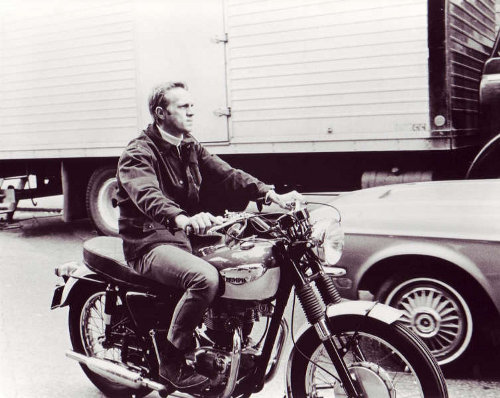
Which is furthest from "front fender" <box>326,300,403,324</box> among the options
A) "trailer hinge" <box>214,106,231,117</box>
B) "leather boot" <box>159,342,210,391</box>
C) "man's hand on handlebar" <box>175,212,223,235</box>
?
"trailer hinge" <box>214,106,231,117</box>

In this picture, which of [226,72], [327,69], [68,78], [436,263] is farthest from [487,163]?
[68,78]

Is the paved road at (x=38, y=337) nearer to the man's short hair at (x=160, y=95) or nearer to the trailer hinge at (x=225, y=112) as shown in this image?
the man's short hair at (x=160, y=95)

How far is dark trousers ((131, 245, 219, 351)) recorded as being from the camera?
3.12 m

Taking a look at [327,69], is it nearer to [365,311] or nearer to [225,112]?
[225,112]

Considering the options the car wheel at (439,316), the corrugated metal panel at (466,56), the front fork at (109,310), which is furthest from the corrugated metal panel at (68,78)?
the car wheel at (439,316)

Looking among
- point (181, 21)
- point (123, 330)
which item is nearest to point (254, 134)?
point (181, 21)

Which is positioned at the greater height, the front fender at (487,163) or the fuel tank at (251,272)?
the front fender at (487,163)

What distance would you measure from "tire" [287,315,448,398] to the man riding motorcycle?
18.9 inches

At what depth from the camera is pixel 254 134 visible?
26.2 ft

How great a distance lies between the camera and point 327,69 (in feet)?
24.2

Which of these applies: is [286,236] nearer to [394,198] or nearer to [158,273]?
[158,273]

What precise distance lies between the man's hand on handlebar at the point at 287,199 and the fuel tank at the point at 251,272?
245 millimetres

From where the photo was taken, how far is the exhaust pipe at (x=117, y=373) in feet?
11.3

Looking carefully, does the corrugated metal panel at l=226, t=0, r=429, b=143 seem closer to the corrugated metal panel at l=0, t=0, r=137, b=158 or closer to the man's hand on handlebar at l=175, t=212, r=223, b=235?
the corrugated metal panel at l=0, t=0, r=137, b=158
